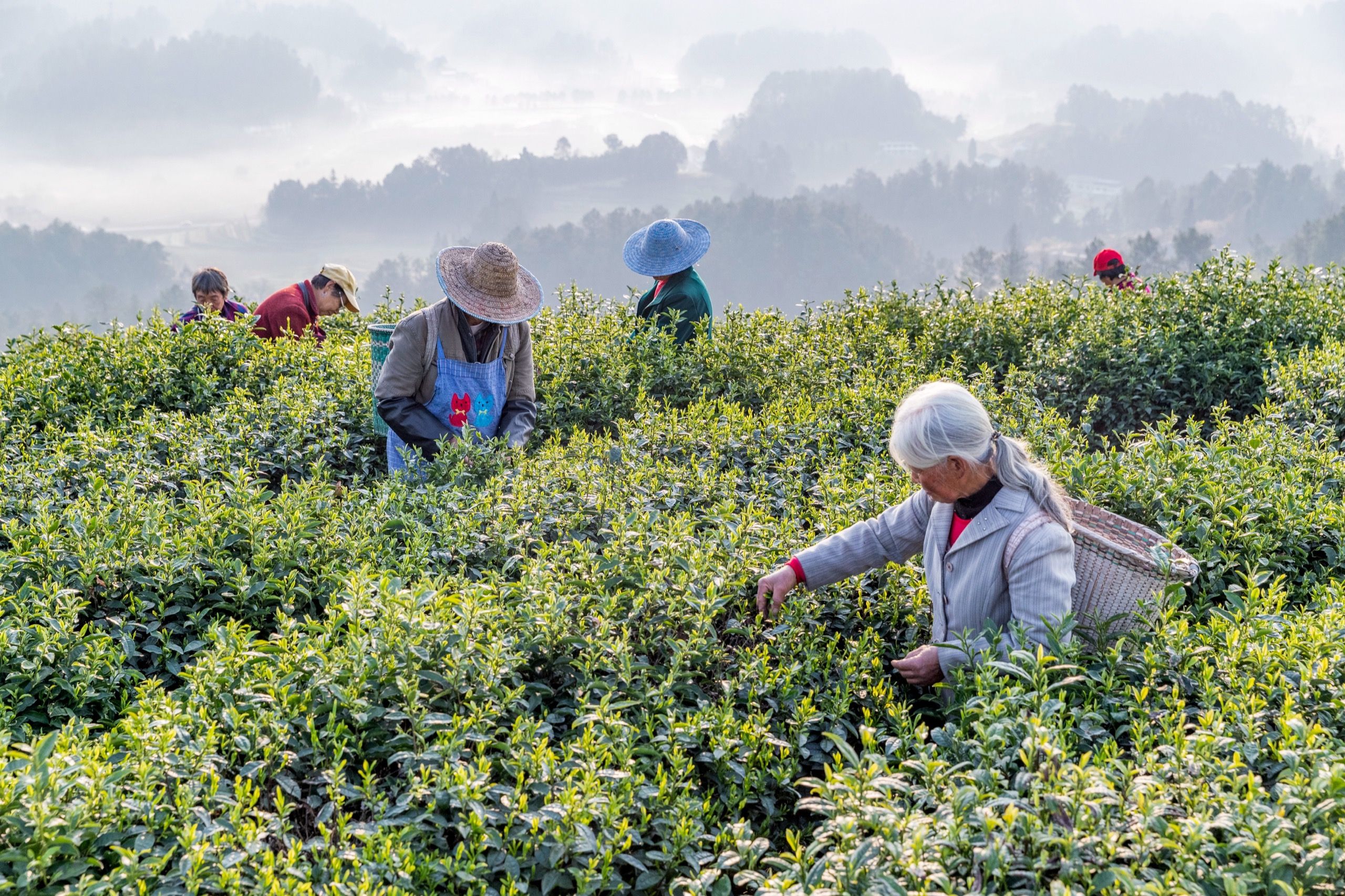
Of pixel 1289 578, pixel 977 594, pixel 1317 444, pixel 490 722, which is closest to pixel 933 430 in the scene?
pixel 977 594

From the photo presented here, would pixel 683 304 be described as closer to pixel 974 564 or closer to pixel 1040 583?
pixel 974 564

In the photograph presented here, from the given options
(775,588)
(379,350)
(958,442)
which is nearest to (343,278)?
(379,350)

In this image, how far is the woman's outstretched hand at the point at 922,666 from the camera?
116 inches

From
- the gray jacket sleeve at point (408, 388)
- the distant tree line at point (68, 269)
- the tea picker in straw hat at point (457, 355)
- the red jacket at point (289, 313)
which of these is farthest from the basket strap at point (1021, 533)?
the distant tree line at point (68, 269)

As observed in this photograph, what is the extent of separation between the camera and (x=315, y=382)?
6.22 m

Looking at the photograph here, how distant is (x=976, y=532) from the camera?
2936 mm

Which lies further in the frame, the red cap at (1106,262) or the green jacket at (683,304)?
the red cap at (1106,262)

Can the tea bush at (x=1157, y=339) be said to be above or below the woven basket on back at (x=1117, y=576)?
above

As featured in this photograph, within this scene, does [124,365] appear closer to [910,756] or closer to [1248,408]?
[910,756]

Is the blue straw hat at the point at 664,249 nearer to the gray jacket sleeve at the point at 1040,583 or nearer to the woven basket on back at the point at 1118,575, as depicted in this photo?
the woven basket on back at the point at 1118,575

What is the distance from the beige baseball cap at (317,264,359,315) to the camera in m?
7.81

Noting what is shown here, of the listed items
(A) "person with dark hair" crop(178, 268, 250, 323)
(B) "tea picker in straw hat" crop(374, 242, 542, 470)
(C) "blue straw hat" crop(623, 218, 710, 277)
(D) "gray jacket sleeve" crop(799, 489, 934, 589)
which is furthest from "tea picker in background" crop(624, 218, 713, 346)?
(D) "gray jacket sleeve" crop(799, 489, 934, 589)

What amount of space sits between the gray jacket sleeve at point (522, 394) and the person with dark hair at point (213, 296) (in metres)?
3.25

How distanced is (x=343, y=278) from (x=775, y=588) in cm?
573
